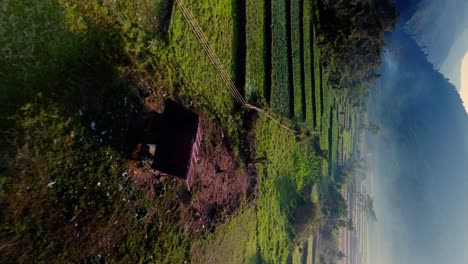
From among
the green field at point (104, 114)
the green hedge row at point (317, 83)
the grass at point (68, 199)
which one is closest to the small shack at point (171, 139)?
the green field at point (104, 114)

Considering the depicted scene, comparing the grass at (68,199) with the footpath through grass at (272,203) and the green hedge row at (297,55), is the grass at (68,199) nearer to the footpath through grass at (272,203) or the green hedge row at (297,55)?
the footpath through grass at (272,203)

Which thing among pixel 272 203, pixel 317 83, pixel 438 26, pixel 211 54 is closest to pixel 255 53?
pixel 211 54

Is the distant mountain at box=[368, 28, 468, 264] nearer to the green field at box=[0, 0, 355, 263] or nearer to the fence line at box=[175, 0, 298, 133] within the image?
the fence line at box=[175, 0, 298, 133]

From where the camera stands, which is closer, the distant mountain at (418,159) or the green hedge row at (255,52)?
the green hedge row at (255,52)

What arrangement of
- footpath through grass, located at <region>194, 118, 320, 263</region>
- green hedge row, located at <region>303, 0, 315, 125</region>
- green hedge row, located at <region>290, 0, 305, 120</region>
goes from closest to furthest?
footpath through grass, located at <region>194, 118, 320, 263</region> < green hedge row, located at <region>290, 0, 305, 120</region> < green hedge row, located at <region>303, 0, 315, 125</region>

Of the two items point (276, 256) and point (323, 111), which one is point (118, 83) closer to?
point (276, 256)

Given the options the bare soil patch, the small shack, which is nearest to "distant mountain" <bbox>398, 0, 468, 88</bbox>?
the bare soil patch

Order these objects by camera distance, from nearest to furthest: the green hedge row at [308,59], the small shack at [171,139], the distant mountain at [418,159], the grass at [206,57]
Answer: the small shack at [171,139], the grass at [206,57], the green hedge row at [308,59], the distant mountain at [418,159]
